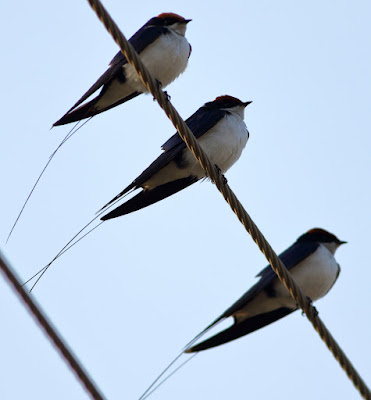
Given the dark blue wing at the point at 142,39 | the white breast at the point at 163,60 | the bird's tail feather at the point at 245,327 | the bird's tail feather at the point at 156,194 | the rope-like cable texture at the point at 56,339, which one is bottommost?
the bird's tail feather at the point at 245,327

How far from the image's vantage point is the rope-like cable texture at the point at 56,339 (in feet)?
6.75

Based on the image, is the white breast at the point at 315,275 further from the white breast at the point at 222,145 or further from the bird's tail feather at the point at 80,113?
the bird's tail feather at the point at 80,113

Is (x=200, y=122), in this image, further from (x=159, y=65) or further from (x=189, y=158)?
(x=159, y=65)

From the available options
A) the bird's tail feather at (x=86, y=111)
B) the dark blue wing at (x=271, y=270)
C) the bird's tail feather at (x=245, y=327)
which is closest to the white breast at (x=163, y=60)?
the bird's tail feather at (x=86, y=111)

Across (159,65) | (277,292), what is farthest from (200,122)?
(277,292)

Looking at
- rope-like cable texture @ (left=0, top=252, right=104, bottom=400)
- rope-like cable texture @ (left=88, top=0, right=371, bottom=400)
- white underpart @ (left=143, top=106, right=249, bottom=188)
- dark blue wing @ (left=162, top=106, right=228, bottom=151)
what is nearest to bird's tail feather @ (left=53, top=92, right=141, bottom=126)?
dark blue wing @ (left=162, top=106, right=228, bottom=151)

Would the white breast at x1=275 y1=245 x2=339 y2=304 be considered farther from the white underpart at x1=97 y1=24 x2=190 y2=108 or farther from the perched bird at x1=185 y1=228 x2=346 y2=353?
the white underpart at x1=97 y1=24 x2=190 y2=108

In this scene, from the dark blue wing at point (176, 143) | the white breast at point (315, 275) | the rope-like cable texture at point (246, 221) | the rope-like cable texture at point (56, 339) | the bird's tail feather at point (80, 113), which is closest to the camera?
the rope-like cable texture at point (56, 339)

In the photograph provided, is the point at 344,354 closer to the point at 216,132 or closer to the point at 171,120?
the point at 171,120

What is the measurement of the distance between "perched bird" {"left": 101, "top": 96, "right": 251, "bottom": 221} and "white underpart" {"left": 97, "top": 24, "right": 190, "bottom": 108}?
371 mm

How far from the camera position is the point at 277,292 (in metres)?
5.31

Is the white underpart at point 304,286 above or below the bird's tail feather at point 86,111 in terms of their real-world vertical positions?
below

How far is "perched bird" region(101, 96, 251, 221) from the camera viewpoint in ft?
16.3

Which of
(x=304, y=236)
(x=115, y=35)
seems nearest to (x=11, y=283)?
(x=115, y=35)
